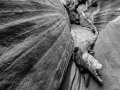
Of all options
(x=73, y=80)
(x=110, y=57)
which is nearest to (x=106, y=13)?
(x=110, y=57)

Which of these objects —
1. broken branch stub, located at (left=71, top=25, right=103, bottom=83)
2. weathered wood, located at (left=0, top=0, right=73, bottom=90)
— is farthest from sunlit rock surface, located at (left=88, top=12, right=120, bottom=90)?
weathered wood, located at (left=0, top=0, right=73, bottom=90)

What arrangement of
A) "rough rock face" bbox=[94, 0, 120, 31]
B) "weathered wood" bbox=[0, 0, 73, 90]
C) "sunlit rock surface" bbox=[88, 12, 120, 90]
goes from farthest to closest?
"rough rock face" bbox=[94, 0, 120, 31], "sunlit rock surface" bbox=[88, 12, 120, 90], "weathered wood" bbox=[0, 0, 73, 90]

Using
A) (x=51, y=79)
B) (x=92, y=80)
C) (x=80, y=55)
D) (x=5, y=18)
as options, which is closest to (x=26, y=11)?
(x=5, y=18)

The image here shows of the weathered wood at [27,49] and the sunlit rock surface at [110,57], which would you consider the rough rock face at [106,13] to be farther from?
the weathered wood at [27,49]

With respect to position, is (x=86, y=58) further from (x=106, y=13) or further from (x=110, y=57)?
(x=106, y=13)

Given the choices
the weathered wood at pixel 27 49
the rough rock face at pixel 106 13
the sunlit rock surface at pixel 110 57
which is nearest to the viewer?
the weathered wood at pixel 27 49

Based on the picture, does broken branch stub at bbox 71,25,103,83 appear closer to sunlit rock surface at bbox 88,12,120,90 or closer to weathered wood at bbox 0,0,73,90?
sunlit rock surface at bbox 88,12,120,90

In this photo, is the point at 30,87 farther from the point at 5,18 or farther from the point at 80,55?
the point at 80,55

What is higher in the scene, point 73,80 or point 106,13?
point 106,13

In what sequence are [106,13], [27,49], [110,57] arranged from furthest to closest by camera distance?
[106,13] → [110,57] → [27,49]

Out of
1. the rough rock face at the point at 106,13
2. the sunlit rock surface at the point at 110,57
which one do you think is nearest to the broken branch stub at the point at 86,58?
the sunlit rock surface at the point at 110,57
